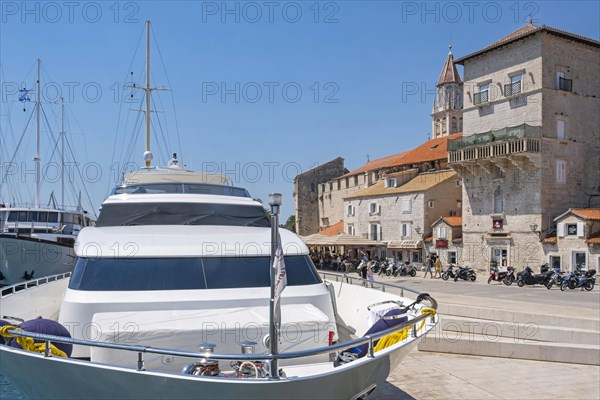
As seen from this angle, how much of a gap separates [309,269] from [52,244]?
59.0 ft

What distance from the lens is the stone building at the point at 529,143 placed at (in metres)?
30.9

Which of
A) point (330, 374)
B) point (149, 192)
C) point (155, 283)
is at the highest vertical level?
point (149, 192)

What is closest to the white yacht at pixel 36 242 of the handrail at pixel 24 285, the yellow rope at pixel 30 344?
the handrail at pixel 24 285

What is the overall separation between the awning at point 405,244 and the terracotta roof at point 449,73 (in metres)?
36.8

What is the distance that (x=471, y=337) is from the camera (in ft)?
34.4

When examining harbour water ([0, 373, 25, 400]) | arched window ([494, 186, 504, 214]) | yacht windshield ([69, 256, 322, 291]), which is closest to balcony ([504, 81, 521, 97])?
arched window ([494, 186, 504, 214])

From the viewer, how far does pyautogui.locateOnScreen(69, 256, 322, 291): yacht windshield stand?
6.03m

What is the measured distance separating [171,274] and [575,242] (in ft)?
90.5

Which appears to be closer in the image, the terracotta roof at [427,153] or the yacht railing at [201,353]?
the yacht railing at [201,353]

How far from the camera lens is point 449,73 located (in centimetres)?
7112

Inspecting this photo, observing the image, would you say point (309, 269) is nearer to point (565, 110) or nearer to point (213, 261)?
point (213, 261)

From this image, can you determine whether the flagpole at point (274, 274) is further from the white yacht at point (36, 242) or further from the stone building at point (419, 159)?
the stone building at point (419, 159)

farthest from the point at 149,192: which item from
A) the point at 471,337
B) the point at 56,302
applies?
the point at 471,337

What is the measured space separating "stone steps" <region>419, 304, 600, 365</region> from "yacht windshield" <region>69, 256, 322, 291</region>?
5.04 m
